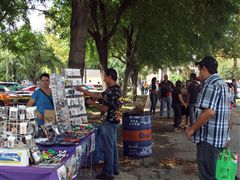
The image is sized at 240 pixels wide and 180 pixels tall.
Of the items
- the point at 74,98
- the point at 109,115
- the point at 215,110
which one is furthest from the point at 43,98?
the point at 215,110

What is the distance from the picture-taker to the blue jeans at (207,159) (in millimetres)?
4598

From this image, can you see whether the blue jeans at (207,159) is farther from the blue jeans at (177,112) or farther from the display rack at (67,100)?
the blue jeans at (177,112)

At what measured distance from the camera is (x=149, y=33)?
1847 centimetres

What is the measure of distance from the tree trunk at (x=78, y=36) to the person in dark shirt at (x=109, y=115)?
84.5 inches

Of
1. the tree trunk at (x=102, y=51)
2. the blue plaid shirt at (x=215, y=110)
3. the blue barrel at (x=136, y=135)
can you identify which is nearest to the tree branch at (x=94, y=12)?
the tree trunk at (x=102, y=51)

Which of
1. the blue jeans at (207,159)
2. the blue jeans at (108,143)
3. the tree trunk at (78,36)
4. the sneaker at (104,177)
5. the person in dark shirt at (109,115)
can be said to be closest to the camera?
the blue jeans at (207,159)

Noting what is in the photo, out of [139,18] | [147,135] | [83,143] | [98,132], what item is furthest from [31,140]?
[139,18]

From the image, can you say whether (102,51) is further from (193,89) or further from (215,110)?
(215,110)

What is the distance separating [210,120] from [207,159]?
0.47 m

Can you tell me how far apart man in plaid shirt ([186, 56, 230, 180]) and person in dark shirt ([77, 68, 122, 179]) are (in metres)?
2.11

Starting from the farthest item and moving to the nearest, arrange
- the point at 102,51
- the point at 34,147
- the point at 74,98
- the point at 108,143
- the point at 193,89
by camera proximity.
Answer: the point at 102,51 < the point at 193,89 < the point at 74,98 < the point at 108,143 < the point at 34,147

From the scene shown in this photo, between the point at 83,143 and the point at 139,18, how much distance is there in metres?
12.4

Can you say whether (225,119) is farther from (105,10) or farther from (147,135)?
(105,10)

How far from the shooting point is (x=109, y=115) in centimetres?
658
